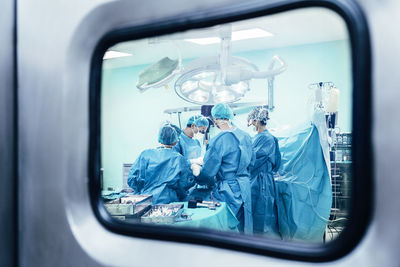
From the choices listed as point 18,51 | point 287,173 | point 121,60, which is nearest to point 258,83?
point 287,173

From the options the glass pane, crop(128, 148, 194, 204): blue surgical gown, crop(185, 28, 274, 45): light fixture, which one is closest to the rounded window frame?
the glass pane

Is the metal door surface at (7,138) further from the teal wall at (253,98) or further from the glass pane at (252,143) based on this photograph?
the teal wall at (253,98)

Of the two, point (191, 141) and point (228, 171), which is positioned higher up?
point (191, 141)

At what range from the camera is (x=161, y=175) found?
2.79 metres

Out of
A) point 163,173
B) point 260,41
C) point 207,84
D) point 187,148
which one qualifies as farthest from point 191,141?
point 260,41

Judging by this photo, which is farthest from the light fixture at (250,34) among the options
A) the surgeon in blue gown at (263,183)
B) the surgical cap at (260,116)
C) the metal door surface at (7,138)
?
the metal door surface at (7,138)

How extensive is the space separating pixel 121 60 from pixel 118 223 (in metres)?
4.64

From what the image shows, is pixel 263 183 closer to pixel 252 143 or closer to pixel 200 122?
pixel 252 143

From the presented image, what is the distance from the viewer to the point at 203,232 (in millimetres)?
681

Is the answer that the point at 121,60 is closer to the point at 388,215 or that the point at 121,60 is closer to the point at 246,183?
the point at 246,183

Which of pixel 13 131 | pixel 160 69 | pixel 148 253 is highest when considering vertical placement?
pixel 160 69

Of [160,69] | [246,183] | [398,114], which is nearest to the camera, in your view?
[398,114]

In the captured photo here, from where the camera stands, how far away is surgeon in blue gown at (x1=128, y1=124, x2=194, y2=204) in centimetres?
276

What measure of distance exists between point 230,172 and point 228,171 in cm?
2
